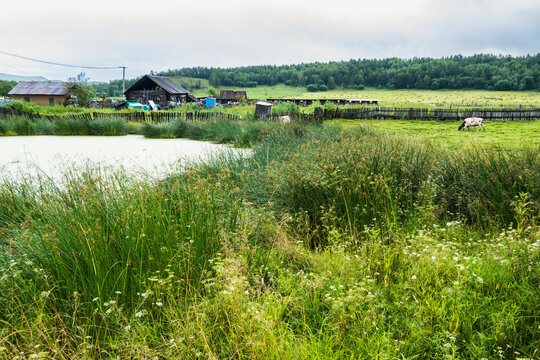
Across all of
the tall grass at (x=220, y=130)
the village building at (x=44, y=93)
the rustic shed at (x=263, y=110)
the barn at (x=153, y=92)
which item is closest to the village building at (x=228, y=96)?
the barn at (x=153, y=92)

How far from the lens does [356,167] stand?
430 centimetres

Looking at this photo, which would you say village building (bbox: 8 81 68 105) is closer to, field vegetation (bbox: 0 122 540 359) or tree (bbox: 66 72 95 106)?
tree (bbox: 66 72 95 106)

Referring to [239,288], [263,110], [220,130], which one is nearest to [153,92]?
[263,110]

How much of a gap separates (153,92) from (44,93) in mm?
22158

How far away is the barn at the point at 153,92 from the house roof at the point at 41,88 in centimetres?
1604

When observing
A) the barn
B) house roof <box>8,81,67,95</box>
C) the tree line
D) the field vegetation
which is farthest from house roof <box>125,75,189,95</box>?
the tree line

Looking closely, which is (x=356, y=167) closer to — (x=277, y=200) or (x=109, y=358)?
(x=277, y=200)

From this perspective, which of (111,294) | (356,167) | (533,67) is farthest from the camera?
(533,67)

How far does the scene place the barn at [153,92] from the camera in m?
42.7

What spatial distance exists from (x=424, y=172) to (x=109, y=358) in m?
4.26

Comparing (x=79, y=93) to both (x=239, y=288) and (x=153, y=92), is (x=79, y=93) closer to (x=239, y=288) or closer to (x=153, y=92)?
(x=153, y=92)

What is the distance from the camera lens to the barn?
42656 millimetres

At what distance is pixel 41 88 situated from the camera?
54094mm

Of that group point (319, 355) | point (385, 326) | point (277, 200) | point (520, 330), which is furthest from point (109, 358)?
point (277, 200)
